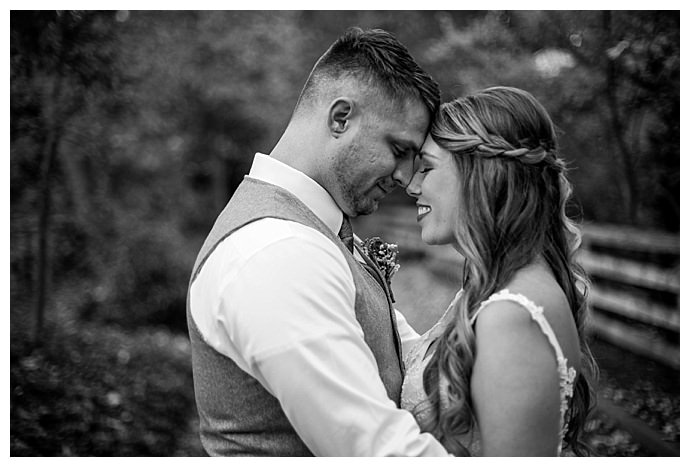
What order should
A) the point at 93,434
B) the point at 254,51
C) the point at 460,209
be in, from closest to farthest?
the point at 460,209 → the point at 93,434 → the point at 254,51

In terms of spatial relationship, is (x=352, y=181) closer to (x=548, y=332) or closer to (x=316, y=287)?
(x=316, y=287)

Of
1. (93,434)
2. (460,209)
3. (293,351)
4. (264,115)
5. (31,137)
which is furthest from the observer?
(264,115)

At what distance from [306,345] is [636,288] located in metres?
5.27

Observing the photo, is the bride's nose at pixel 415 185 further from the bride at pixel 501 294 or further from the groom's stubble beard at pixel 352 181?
the groom's stubble beard at pixel 352 181

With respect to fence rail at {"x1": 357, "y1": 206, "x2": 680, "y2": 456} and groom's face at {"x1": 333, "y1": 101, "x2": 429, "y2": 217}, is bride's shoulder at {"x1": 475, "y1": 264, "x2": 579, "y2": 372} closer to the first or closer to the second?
groom's face at {"x1": 333, "y1": 101, "x2": 429, "y2": 217}

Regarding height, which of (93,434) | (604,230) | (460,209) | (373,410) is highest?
(460,209)

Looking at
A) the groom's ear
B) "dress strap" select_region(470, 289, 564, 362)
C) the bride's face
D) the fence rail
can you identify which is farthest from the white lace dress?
the fence rail

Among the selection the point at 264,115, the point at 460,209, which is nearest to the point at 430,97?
the point at 460,209

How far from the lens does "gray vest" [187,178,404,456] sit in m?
1.97

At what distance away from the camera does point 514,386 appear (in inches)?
74.9

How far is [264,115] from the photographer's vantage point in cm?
1195

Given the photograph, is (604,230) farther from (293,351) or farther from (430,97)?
(293,351)

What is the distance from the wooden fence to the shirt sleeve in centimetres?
375

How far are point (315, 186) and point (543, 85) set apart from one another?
3549 mm
